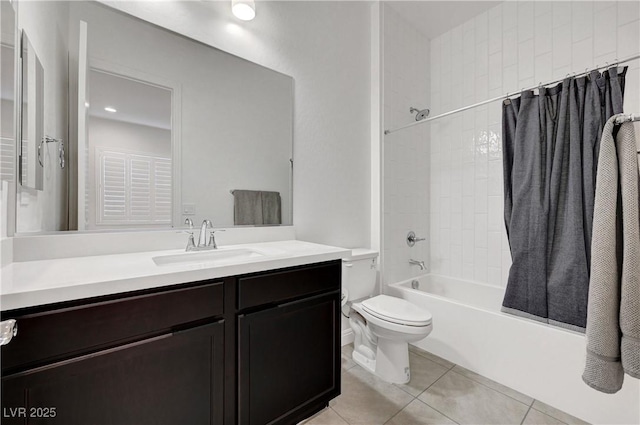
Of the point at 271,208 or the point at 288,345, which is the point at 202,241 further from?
the point at 288,345

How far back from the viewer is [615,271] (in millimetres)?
931

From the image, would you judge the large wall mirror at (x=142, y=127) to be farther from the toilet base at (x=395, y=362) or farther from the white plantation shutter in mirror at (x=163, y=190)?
the toilet base at (x=395, y=362)

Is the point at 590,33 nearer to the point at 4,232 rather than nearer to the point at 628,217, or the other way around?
the point at 628,217

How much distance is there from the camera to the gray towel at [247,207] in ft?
5.57

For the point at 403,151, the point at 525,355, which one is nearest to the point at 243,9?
the point at 403,151

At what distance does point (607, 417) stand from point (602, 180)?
1.23m

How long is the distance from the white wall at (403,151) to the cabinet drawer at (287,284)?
1.09 meters

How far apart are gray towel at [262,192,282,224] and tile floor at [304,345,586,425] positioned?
1.11m

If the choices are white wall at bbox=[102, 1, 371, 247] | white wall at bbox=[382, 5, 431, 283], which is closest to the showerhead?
white wall at bbox=[382, 5, 431, 283]

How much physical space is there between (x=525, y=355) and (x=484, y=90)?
2.17 metres

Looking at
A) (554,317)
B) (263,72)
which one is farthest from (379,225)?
(263,72)

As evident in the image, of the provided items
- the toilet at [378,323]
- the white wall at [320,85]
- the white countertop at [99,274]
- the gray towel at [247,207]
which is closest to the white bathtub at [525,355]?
the toilet at [378,323]

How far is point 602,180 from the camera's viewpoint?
98cm

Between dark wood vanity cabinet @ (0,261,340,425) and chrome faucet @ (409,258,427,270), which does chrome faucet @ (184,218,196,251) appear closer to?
dark wood vanity cabinet @ (0,261,340,425)
